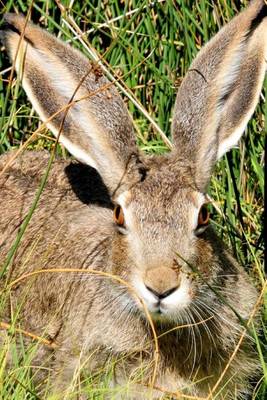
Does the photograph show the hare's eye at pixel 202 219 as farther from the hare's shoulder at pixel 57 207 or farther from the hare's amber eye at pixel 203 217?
the hare's shoulder at pixel 57 207

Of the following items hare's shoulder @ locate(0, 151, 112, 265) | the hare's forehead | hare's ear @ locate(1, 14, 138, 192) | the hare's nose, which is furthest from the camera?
hare's shoulder @ locate(0, 151, 112, 265)

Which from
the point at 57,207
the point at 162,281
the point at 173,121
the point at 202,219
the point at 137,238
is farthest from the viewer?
the point at 57,207

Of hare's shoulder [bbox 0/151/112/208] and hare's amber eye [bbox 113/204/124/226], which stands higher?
hare's amber eye [bbox 113/204/124/226]

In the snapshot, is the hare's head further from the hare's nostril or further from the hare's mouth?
the hare's nostril

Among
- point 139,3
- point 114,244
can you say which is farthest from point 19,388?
point 139,3

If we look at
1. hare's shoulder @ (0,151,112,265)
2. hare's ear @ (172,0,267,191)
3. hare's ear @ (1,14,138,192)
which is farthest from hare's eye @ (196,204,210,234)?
hare's shoulder @ (0,151,112,265)

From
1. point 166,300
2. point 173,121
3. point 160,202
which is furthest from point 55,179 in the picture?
point 166,300

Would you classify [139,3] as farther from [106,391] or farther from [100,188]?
[106,391]

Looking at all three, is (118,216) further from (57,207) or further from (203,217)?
(57,207)
